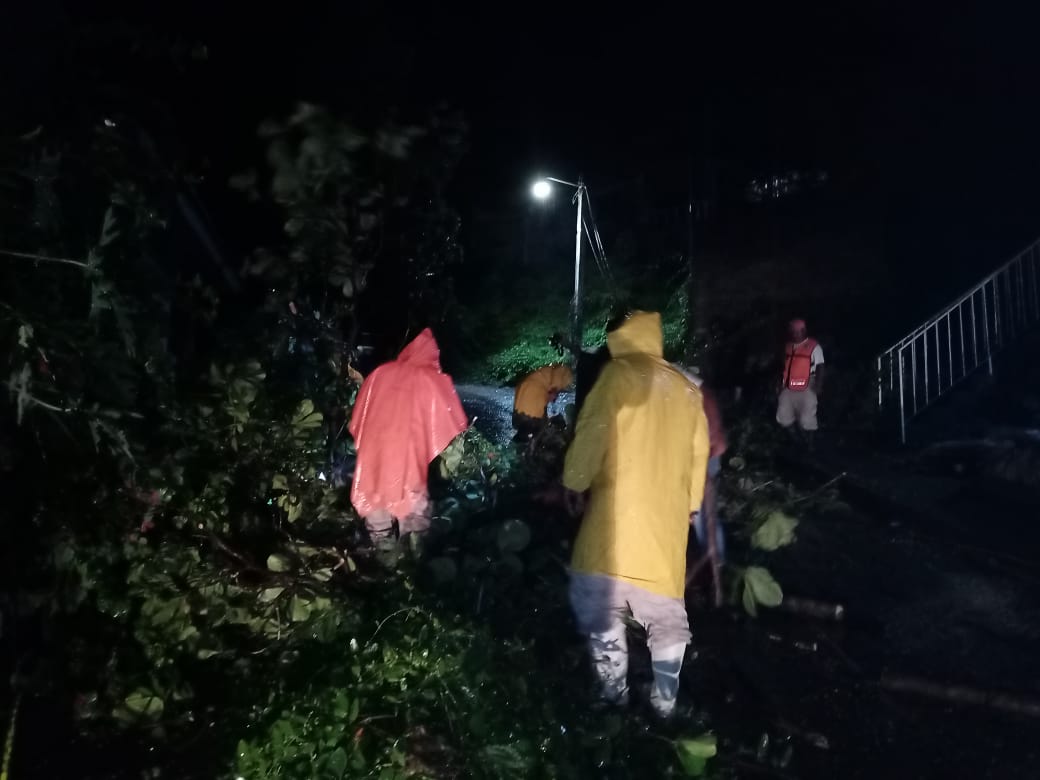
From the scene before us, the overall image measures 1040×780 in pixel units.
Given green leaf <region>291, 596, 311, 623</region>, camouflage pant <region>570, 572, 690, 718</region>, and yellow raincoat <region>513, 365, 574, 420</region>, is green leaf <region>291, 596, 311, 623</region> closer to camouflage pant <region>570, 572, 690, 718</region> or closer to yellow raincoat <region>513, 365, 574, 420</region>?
camouflage pant <region>570, 572, 690, 718</region>

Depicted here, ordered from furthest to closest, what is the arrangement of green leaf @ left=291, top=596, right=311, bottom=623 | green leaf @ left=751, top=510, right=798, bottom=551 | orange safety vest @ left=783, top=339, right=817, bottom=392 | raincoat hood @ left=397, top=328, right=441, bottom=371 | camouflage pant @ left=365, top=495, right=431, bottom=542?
1. orange safety vest @ left=783, top=339, right=817, bottom=392
2. green leaf @ left=751, top=510, right=798, bottom=551
3. camouflage pant @ left=365, top=495, right=431, bottom=542
4. raincoat hood @ left=397, top=328, right=441, bottom=371
5. green leaf @ left=291, top=596, right=311, bottom=623

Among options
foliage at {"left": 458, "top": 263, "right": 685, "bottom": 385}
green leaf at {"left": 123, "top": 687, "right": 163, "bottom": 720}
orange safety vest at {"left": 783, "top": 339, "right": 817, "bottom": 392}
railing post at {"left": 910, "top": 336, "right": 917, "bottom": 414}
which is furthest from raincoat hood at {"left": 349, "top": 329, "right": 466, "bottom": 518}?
foliage at {"left": 458, "top": 263, "right": 685, "bottom": 385}

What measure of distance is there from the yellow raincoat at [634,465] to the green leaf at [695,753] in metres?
0.55

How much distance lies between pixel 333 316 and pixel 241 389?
25.5 inches

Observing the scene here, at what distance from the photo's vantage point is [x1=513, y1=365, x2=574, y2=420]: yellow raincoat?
781 centimetres

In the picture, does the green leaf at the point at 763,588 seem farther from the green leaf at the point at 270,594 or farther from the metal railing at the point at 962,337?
the metal railing at the point at 962,337

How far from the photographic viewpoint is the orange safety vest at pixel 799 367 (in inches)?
371

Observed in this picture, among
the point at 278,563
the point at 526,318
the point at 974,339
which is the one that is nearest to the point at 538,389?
→ the point at 278,563

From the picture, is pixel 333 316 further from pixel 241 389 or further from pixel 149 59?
pixel 149 59

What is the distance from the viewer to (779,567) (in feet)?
19.1

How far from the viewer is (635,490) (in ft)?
11.4

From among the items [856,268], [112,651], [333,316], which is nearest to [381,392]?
[333,316]

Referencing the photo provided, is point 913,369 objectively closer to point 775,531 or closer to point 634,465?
point 775,531

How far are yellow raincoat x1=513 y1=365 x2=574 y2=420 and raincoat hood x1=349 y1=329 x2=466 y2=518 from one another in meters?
2.89
